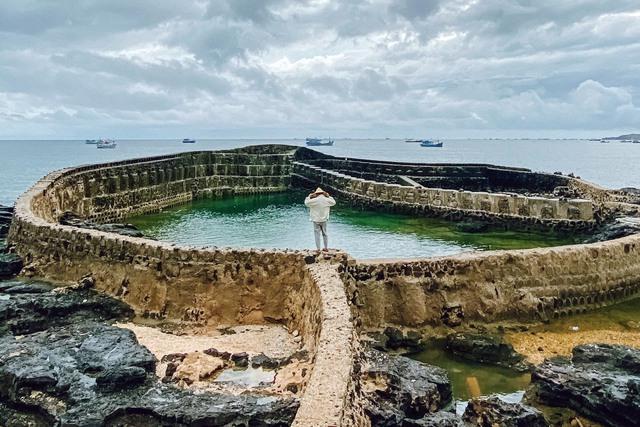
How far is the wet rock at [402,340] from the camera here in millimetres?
14336

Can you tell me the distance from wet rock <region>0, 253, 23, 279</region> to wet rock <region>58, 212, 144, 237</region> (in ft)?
13.2

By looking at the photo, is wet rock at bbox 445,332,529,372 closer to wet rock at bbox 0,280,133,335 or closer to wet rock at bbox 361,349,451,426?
wet rock at bbox 361,349,451,426

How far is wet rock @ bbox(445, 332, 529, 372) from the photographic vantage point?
13.5 m

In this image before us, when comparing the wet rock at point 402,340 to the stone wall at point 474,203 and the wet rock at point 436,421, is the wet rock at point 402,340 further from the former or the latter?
the stone wall at point 474,203

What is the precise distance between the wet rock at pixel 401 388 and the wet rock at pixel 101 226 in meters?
13.9

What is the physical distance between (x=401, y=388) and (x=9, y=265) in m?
13.0

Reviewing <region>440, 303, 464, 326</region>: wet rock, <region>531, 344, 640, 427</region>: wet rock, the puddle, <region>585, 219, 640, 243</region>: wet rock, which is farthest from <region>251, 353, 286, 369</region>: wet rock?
<region>585, 219, 640, 243</region>: wet rock

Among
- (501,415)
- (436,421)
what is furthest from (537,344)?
(436,421)

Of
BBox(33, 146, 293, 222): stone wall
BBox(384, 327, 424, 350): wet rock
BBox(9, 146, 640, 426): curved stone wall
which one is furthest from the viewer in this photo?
BBox(33, 146, 293, 222): stone wall

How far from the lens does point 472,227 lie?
30.8 m

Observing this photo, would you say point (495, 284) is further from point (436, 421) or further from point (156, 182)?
point (156, 182)

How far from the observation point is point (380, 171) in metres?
51.9

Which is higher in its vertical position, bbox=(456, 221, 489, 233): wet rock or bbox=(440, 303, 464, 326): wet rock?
bbox=(440, 303, 464, 326): wet rock

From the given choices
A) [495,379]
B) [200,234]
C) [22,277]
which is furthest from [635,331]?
[200,234]
